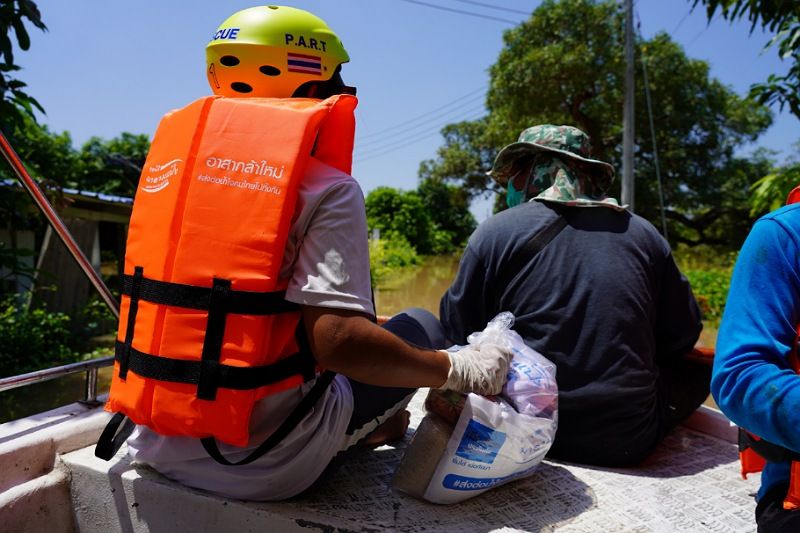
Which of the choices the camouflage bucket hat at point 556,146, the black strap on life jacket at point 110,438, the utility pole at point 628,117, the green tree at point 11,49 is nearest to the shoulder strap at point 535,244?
the camouflage bucket hat at point 556,146

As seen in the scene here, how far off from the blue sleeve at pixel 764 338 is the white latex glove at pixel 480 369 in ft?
2.02

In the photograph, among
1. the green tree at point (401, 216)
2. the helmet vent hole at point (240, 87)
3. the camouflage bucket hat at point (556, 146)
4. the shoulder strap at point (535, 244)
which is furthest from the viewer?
the green tree at point (401, 216)

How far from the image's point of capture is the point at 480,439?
1610 mm

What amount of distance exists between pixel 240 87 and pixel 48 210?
2.36ft

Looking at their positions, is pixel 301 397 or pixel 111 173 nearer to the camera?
pixel 301 397

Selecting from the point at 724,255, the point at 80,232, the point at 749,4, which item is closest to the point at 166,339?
the point at 749,4

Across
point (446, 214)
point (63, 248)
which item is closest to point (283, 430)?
point (63, 248)

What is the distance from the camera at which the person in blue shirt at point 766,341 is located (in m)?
1.04

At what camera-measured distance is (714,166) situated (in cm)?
1953

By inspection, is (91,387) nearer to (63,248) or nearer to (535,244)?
(535,244)

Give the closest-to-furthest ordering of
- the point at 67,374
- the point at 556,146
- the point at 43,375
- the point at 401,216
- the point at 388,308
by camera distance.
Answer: the point at 43,375, the point at 67,374, the point at 556,146, the point at 388,308, the point at 401,216

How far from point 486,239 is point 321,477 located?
0.99 m

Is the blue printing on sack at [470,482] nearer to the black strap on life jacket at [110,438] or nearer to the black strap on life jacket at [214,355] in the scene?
the black strap on life jacket at [214,355]

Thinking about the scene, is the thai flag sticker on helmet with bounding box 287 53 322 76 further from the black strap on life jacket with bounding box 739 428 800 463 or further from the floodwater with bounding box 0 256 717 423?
the floodwater with bounding box 0 256 717 423
